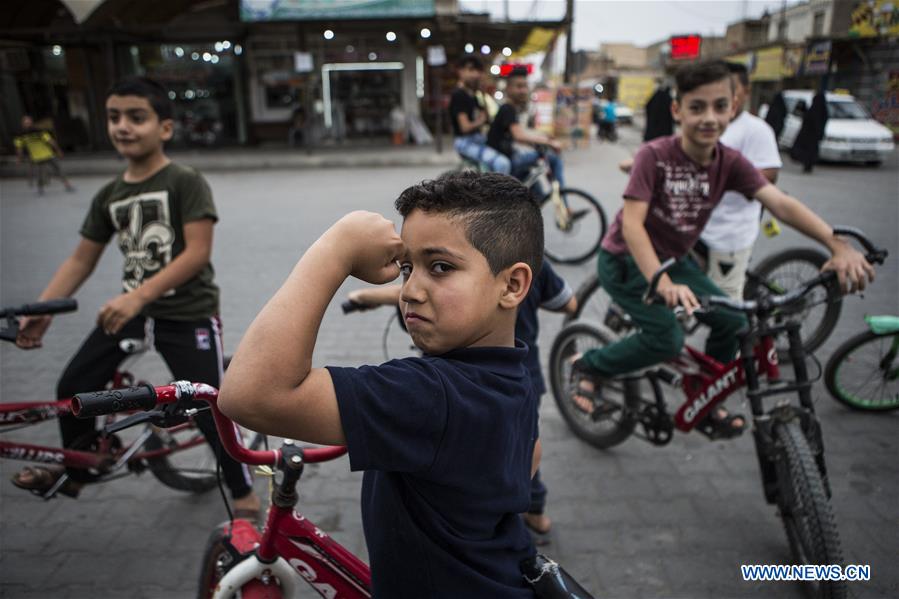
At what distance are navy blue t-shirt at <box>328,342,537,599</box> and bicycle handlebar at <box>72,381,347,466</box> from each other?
1.16 feet

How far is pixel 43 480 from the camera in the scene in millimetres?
2812

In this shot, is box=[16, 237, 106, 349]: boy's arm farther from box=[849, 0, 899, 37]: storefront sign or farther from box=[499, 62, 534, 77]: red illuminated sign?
box=[849, 0, 899, 37]: storefront sign

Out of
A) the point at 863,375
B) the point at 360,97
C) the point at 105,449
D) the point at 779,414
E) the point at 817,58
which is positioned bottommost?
the point at 863,375

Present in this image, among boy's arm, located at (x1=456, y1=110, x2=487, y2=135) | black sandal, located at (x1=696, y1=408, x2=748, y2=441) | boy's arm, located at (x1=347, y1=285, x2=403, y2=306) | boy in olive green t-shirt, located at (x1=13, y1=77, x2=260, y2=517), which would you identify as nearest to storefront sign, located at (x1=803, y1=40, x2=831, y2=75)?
boy's arm, located at (x1=456, y1=110, x2=487, y2=135)

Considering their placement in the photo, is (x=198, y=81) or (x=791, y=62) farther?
(x=198, y=81)

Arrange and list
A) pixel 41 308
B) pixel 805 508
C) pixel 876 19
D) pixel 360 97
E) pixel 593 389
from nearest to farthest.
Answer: pixel 805 508 < pixel 41 308 < pixel 593 389 < pixel 876 19 < pixel 360 97

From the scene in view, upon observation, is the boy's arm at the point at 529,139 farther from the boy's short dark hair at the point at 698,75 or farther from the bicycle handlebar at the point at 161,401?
the bicycle handlebar at the point at 161,401

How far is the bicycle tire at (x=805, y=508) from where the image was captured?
2275mm

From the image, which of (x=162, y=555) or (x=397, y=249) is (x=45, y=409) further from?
(x=397, y=249)

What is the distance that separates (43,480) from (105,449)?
0.27m

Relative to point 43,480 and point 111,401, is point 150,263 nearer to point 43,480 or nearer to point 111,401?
point 43,480

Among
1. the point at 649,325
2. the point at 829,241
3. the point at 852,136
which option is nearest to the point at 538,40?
the point at 852,136

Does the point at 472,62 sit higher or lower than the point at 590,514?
higher

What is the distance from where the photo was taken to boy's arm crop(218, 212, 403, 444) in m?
1.14
